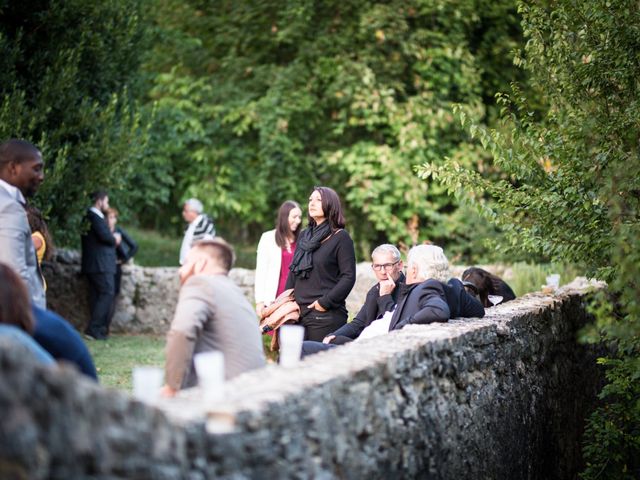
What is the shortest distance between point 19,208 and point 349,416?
246 cm

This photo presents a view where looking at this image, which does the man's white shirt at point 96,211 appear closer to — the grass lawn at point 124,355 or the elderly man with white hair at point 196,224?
the elderly man with white hair at point 196,224

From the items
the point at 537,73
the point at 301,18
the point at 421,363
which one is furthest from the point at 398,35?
the point at 421,363

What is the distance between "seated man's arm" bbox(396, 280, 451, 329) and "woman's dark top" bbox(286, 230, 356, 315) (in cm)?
95

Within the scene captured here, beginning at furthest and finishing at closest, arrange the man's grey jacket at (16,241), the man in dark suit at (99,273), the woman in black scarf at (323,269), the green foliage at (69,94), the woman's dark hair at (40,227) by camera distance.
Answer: the man in dark suit at (99,273), the green foliage at (69,94), the woman in black scarf at (323,269), the woman's dark hair at (40,227), the man's grey jacket at (16,241)

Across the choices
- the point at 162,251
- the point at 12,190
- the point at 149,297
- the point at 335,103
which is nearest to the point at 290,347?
the point at 12,190

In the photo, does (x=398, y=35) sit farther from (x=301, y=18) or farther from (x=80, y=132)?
(x=80, y=132)

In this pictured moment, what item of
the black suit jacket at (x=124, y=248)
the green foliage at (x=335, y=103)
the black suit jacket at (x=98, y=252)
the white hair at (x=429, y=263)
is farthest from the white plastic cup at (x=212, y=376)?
the green foliage at (x=335, y=103)

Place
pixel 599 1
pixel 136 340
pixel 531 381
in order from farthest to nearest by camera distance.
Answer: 1. pixel 136 340
2. pixel 531 381
3. pixel 599 1

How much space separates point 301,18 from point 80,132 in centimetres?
701

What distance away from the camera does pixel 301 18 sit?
19438 millimetres

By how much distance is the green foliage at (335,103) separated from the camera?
62.1 ft

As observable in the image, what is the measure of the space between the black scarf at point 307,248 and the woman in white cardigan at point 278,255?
583mm

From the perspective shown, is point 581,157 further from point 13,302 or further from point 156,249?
point 156,249

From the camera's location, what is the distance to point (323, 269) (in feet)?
26.5
